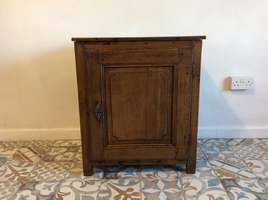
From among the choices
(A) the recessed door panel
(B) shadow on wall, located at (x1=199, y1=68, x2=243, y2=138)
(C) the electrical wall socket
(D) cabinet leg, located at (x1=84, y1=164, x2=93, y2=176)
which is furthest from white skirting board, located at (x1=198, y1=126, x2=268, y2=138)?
(D) cabinet leg, located at (x1=84, y1=164, x2=93, y2=176)

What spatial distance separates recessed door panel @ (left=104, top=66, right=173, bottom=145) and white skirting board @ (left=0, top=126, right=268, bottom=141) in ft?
2.07

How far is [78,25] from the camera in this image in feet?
6.09

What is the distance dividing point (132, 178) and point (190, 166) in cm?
33

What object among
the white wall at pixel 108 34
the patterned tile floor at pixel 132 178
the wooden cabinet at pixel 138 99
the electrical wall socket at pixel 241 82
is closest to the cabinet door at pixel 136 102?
the wooden cabinet at pixel 138 99

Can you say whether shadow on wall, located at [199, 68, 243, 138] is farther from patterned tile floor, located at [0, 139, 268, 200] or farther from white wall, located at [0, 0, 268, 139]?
patterned tile floor, located at [0, 139, 268, 200]

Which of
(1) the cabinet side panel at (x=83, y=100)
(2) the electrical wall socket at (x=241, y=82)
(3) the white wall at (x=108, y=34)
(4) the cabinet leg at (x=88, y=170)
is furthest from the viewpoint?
(2) the electrical wall socket at (x=241, y=82)

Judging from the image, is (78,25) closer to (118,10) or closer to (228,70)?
(118,10)

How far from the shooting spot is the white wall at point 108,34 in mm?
1825

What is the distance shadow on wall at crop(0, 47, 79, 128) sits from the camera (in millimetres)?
1922

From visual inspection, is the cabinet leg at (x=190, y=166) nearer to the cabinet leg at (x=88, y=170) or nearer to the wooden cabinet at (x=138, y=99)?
the wooden cabinet at (x=138, y=99)

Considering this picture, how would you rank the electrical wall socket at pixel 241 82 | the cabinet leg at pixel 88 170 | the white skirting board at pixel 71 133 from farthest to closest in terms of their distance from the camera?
the white skirting board at pixel 71 133 < the electrical wall socket at pixel 241 82 < the cabinet leg at pixel 88 170

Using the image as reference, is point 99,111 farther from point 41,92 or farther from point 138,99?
point 41,92

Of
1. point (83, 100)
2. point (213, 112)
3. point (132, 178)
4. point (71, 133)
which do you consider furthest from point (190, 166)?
point (71, 133)

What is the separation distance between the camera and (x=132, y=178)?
1542mm
